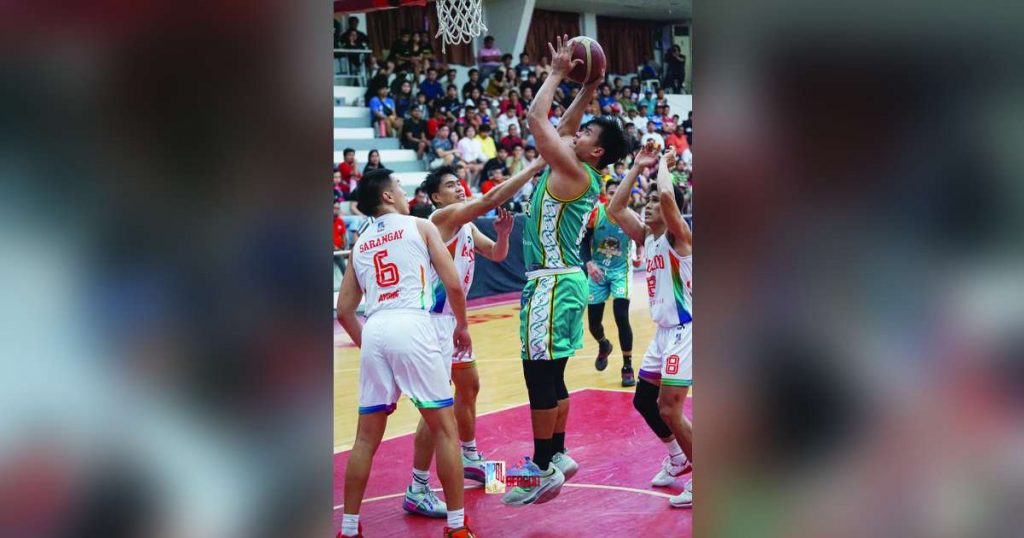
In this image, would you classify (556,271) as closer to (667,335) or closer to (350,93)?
(667,335)

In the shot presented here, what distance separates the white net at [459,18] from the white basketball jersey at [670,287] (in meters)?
4.20

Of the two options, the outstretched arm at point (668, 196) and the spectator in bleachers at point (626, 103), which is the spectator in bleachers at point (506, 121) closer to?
the spectator in bleachers at point (626, 103)

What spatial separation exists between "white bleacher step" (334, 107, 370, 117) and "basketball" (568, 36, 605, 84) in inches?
549

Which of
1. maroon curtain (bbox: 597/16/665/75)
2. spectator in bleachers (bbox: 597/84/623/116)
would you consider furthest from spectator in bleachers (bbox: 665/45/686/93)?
spectator in bleachers (bbox: 597/84/623/116)

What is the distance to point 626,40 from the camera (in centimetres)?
2898

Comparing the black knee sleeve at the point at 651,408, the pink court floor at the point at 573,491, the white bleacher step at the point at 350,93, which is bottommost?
the pink court floor at the point at 573,491

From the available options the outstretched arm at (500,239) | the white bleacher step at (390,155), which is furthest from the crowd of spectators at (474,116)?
the outstretched arm at (500,239)

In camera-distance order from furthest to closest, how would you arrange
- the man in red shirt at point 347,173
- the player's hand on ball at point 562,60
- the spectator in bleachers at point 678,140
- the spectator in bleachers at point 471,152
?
1. the spectator in bleachers at point 678,140
2. the spectator in bleachers at point 471,152
3. the man in red shirt at point 347,173
4. the player's hand on ball at point 562,60

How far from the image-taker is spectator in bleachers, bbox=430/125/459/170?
17.7 meters

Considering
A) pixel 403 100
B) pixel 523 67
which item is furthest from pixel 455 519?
pixel 523 67

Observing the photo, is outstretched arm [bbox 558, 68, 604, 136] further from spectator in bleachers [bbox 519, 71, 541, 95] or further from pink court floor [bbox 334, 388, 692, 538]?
spectator in bleachers [bbox 519, 71, 541, 95]

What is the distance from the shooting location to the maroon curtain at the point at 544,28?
84.7 ft
